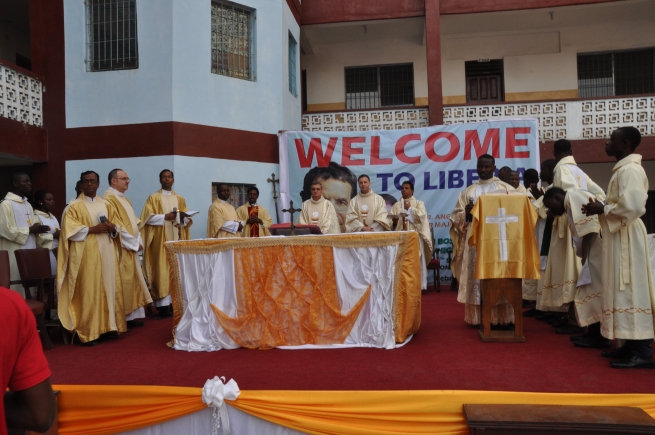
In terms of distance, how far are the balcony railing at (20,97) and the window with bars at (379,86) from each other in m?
7.02

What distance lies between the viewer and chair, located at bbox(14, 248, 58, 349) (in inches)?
219

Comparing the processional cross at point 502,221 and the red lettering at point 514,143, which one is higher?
the red lettering at point 514,143

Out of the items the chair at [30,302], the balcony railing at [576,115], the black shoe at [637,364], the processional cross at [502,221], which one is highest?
the balcony railing at [576,115]

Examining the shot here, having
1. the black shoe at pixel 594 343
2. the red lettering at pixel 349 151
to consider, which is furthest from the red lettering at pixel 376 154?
the black shoe at pixel 594 343

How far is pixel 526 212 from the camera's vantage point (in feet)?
16.5

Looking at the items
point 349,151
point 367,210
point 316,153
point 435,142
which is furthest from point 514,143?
point 316,153

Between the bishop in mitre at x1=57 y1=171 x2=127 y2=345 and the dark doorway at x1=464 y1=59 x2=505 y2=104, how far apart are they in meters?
10.2

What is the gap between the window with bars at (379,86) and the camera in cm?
1359

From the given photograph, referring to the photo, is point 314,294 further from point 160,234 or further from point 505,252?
point 160,234

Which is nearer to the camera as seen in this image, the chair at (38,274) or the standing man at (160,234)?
the chair at (38,274)

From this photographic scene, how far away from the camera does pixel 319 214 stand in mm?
8211

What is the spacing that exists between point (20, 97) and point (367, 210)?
6164 mm

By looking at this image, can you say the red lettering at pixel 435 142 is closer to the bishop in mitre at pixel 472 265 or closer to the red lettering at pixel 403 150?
the red lettering at pixel 403 150

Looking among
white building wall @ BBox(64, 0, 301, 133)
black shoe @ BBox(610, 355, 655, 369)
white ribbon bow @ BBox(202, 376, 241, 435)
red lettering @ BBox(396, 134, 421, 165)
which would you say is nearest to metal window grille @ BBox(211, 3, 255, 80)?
white building wall @ BBox(64, 0, 301, 133)
